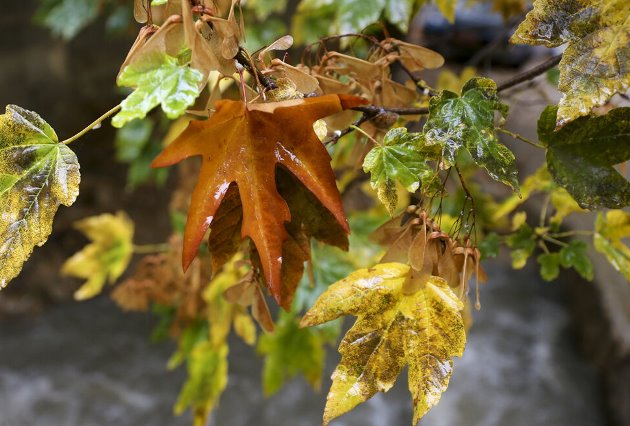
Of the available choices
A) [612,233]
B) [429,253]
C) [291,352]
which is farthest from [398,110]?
[291,352]

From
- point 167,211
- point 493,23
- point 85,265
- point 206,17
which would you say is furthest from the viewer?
point 493,23

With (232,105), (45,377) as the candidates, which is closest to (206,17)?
(232,105)

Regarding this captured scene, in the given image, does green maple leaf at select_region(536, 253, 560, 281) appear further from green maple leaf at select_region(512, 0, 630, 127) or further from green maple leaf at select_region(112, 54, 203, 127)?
green maple leaf at select_region(112, 54, 203, 127)

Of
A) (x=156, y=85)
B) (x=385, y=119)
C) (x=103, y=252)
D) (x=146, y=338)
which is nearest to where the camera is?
(x=156, y=85)

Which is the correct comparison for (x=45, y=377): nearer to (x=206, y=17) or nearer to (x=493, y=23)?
(x=206, y=17)

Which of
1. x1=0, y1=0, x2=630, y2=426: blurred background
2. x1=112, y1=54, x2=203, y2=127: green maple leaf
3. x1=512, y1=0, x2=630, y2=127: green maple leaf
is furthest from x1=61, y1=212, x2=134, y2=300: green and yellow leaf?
x1=512, y1=0, x2=630, y2=127: green maple leaf

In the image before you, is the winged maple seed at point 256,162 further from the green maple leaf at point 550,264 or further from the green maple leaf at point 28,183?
the green maple leaf at point 550,264

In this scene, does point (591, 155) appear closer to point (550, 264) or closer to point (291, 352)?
point (550, 264)
